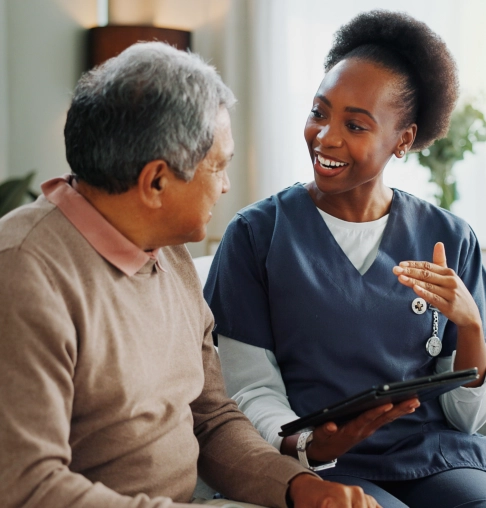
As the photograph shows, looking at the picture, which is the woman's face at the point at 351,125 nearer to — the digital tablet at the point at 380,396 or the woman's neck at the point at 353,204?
the woman's neck at the point at 353,204

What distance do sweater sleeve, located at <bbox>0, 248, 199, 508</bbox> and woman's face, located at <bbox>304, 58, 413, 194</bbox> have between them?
2.60ft

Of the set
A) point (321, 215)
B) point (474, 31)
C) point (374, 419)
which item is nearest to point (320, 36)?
point (474, 31)

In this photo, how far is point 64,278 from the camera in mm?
1090

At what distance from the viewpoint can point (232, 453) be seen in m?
1.39

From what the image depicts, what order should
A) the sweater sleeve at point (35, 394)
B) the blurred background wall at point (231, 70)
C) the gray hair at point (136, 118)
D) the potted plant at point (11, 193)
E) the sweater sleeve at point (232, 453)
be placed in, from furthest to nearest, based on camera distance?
the blurred background wall at point (231, 70) → the potted plant at point (11, 193) → the sweater sleeve at point (232, 453) → the gray hair at point (136, 118) → the sweater sleeve at point (35, 394)

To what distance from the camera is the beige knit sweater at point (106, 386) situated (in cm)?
101

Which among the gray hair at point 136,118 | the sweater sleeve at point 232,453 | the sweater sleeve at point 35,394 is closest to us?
the sweater sleeve at point 35,394

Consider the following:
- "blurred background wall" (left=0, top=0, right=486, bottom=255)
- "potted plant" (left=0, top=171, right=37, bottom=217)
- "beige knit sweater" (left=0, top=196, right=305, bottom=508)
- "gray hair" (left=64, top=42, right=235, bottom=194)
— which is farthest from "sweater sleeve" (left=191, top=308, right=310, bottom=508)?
"blurred background wall" (left=0, top=0, right=486, bottom=255)

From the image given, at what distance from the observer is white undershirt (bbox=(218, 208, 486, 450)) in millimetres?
1591

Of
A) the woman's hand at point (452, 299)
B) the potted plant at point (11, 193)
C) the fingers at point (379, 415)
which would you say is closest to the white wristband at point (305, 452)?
the fingers at point (379, 415)

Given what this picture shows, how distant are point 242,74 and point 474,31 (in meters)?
1.06

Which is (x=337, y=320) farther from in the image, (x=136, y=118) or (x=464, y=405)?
(x=136, y=118)

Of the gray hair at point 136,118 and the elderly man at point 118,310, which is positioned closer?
the elderly man at point 118,310

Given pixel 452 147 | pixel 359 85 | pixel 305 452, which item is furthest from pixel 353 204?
pixel 452 147
